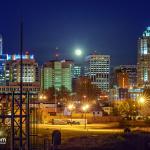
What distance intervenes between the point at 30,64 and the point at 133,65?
60.1 m

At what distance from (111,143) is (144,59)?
119 metres

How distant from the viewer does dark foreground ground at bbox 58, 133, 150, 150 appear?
73.4 feet

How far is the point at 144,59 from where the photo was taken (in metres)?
141

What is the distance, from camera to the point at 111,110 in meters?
52.6

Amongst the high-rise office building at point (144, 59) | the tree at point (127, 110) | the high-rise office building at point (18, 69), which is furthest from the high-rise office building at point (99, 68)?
the tree at point (127, 110)

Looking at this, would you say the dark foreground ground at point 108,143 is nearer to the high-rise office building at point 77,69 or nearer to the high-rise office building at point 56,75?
the high-rise office building at point 56,75

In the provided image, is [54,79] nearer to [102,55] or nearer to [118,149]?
[102,55]

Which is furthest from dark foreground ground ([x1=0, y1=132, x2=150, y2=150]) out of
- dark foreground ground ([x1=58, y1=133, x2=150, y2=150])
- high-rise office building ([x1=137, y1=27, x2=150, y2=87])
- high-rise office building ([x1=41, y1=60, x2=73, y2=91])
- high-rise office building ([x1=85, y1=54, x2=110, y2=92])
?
high-rise office building ([x1=85, y1=54, x2=110, y2=92])

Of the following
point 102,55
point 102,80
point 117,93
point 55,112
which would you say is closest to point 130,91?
point 117,93

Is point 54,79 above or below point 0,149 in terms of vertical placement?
above

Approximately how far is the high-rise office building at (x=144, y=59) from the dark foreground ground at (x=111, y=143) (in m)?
107

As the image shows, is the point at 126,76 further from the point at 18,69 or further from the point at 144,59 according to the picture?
the point at 18,69

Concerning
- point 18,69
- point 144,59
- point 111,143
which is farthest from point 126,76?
point 111,143

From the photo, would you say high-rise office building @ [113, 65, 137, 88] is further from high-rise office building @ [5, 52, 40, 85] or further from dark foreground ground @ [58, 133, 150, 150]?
dark foreground ground @ [58, 133, 150, 150]
